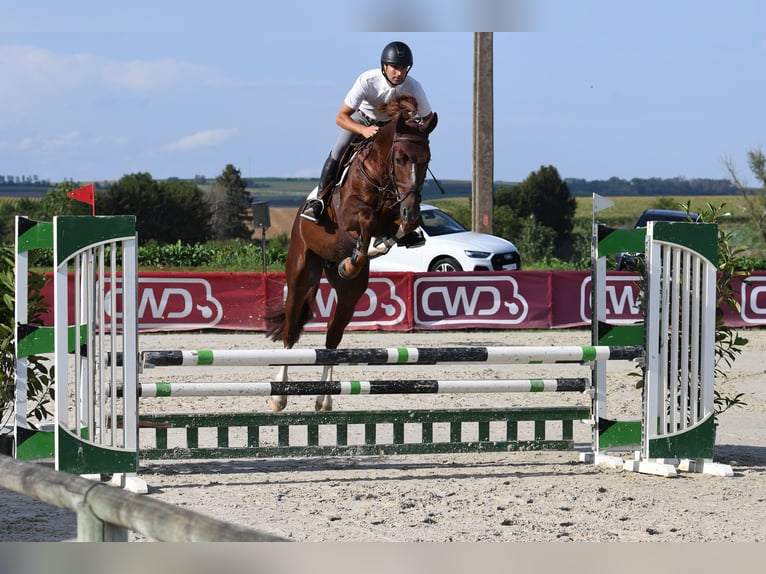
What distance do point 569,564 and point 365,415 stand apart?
440cm

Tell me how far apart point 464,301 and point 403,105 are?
342 inches

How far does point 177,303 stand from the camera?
14.3 metres

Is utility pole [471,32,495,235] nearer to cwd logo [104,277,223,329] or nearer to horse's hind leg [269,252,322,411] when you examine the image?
cwd logo [104,277,223,329]

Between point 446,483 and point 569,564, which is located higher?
point 569,564

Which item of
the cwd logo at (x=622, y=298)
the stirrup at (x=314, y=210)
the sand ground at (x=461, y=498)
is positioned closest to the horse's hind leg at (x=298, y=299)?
the stirrup at (x=314, y=210)

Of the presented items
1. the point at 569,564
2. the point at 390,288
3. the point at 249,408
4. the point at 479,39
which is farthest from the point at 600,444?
the point at 479,39

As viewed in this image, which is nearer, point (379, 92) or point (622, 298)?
point (379, 92)

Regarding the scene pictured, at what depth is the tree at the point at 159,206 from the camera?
41812 mm

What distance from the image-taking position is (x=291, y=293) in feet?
24.1

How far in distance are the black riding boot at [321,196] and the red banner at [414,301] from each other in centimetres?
730

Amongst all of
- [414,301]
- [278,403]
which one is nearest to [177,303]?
[414,301]

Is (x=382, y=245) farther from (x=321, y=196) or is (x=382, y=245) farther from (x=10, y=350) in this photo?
(x=10, y=350)

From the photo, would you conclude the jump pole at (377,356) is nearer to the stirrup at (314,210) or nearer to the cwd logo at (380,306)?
the stirrup at (314,210)

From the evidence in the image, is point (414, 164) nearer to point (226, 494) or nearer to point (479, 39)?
point (226, 494)
